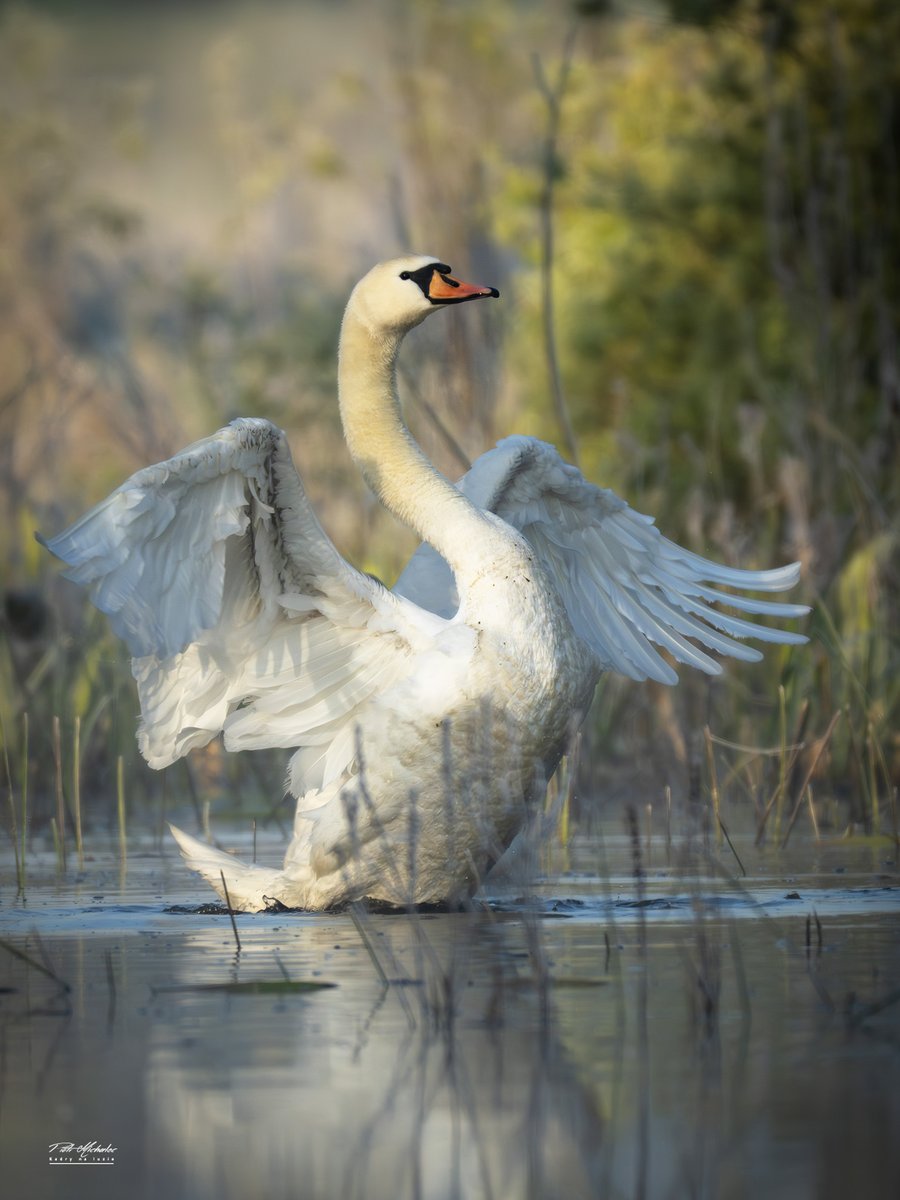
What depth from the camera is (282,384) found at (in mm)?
18984

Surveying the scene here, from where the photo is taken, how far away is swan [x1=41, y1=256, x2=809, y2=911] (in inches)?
235

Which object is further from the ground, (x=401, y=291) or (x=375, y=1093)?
(x=401, y=291)

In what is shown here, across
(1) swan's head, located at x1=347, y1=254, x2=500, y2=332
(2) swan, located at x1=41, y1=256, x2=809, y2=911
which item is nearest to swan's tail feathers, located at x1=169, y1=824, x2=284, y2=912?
(2) swan, located at x1=41, y1=256, x2=809, y2=911

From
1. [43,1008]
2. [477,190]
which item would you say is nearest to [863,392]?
[477,190]

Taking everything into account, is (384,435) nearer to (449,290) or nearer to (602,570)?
(449,290)

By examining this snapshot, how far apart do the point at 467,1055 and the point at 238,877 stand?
2.66 meters

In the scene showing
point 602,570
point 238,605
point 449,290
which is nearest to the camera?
point 238,605

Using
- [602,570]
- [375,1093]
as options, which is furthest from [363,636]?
[375,1093]

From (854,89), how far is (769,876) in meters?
11.5

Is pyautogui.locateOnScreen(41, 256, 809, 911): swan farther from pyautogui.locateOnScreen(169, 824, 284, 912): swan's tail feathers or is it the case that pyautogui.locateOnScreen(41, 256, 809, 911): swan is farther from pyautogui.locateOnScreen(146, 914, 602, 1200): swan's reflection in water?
pyautogui.locateOnScreen(146, 914, 602, 1200): swan's reflection in water

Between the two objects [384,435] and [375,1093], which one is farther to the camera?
[384,435]

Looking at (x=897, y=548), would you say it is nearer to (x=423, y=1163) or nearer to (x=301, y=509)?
(x=301, y=509)

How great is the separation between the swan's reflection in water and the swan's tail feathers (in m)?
1.58

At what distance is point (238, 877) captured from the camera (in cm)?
647
